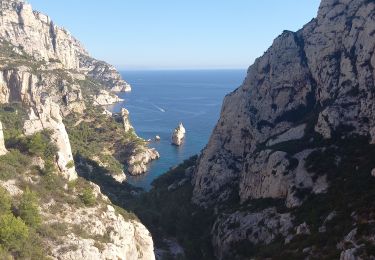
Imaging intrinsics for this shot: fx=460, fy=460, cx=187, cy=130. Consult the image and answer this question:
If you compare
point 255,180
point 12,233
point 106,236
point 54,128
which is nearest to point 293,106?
point 255,180

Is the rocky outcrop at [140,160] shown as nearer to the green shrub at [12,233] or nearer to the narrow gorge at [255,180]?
the narrow gorge at [255,180]

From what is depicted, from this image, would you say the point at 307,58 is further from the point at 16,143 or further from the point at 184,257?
the point at 16,143

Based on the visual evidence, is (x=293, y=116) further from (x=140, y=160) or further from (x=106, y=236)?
(x=140, y=160)

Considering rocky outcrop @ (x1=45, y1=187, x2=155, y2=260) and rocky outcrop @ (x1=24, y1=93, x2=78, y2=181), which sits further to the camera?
A: rocky outcrop @ (x1=24, y1=93, x2=78, y2=181)

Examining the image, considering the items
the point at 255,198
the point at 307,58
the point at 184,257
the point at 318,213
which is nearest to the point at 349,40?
the point at 307,58

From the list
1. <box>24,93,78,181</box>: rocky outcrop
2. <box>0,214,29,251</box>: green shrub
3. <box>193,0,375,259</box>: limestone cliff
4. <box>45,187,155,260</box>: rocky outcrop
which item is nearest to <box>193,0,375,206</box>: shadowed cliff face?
<box>193,0,375,259</box>: limestone cliff

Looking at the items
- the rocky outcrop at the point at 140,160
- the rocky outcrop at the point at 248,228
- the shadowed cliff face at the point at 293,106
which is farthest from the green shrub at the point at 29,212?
the rocky outcrop at the point at 140,160

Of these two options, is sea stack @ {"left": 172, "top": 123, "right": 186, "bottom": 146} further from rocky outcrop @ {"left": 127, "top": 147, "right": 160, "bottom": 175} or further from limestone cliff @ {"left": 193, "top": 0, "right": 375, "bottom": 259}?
limestone cliff @ {"left": 193, "top": 0, "right": 375, "bottom": 259}

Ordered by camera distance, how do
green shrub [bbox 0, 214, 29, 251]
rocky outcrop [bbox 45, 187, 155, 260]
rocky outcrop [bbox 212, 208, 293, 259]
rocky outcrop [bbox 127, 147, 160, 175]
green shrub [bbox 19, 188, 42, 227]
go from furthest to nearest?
rocky outcrop [bbox 127, 147, 160, 175]
rocky outcrop [bbox 212, 208, 293, 259]
green shrub [bbox 19, 188, 42, 227]
rocky outcrop [bbox 45, 187, 155, 260]
green shrub [bbox 0, 214, 29, 251]
